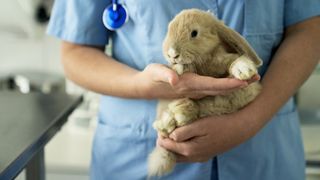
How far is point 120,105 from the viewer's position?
2.73 ft

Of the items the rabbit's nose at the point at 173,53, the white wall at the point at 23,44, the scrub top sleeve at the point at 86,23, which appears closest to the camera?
the rabbit's nose at the point at 173,53

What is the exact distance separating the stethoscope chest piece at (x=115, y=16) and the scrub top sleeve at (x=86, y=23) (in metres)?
0.05

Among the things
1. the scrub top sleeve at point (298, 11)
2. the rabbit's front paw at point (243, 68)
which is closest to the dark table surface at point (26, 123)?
the rabbit's front paw at point (243, 68)

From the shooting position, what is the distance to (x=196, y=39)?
22.3 inches

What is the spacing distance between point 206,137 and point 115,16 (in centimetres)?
25

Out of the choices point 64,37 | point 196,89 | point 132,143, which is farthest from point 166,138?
point 64,37

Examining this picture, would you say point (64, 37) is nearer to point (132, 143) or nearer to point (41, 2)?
point (132, 143)

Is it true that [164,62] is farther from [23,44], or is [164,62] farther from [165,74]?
[23,44]

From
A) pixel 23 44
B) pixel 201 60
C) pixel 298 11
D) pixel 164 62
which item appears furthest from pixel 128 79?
pixel 23 44

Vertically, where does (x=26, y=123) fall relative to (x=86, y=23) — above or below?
below

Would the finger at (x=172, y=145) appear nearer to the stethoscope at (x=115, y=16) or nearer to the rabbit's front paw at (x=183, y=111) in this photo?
the rabbit's front paw at (x=183, y=111)

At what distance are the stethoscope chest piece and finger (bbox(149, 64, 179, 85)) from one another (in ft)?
0.56

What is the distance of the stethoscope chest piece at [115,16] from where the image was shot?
2.51 ft

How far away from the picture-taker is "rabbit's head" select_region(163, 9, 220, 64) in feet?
1.82
